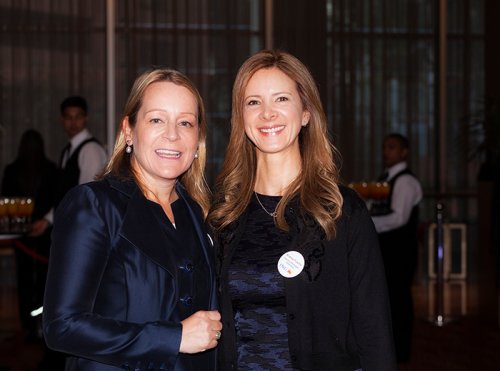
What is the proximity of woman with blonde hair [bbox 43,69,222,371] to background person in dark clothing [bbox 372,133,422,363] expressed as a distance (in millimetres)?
3915

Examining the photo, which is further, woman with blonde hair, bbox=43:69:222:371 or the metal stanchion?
the metal stanchion

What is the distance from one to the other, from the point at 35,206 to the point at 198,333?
4.64m

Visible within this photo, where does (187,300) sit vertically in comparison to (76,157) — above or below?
below

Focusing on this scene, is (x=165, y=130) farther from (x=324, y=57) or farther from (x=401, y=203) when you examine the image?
(x=324, y=57)

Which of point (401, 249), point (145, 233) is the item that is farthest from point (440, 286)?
point (145, 233)

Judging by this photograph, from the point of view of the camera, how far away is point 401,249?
20.2ft

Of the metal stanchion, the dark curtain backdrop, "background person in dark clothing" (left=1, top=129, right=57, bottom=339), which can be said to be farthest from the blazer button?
the dark curtain backdrop

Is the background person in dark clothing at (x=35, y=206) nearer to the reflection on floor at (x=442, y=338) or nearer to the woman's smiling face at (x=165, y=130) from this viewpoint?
the reflection on floor at (x=442, y=338)

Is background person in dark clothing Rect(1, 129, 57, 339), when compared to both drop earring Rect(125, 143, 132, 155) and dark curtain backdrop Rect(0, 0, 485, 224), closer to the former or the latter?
dark curtain backdrop Rect(0, 0, 485, 224)

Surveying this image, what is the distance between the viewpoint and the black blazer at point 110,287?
2016 mm

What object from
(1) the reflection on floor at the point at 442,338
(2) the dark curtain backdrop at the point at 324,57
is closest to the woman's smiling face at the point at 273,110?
(1) the reflection on floor at the point at 442,338

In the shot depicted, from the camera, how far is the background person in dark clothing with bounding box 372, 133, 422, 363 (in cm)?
616

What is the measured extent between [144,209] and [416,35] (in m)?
10.7

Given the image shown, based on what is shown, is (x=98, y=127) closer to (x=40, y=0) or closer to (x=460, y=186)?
(x=40, y=0)
